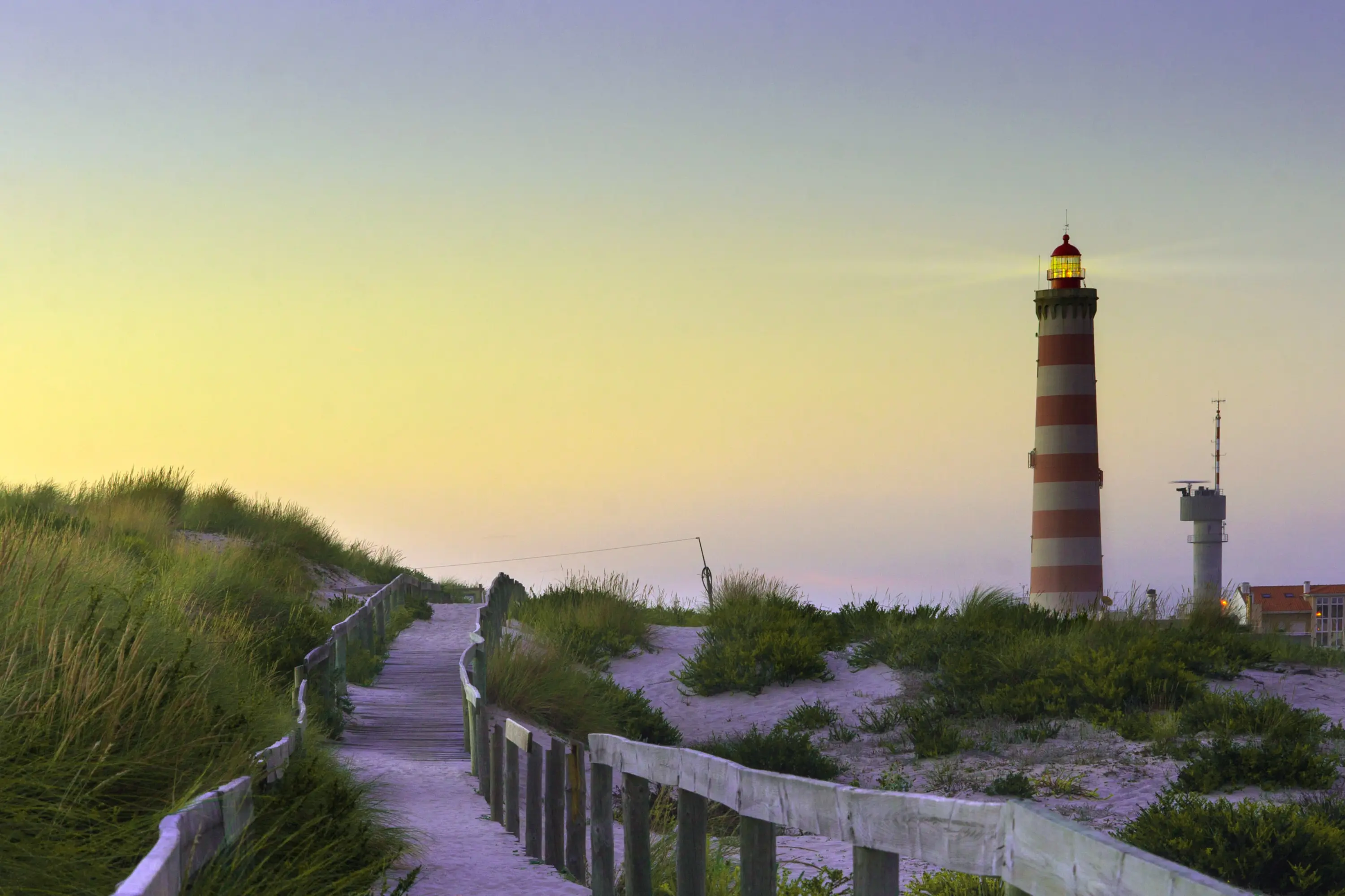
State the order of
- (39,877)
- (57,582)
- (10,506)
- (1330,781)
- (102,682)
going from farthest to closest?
1. (10,506)
2. (1330,781)
3. (57,582)
4. (102,682)
5. (39,877)

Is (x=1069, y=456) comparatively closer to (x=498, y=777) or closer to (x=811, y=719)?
(x=811, y=719)

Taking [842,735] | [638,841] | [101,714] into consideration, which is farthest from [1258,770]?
[101,714]

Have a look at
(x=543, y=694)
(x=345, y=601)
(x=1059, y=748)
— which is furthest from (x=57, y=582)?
(x=345, y=601)

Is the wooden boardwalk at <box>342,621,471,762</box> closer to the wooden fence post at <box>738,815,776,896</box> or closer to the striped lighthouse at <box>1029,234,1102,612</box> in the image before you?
the wooden fence post at <box>738,815,776,896</box>

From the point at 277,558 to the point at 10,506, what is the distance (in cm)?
585

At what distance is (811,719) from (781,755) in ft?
9.48

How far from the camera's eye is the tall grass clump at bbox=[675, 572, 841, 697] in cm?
2259

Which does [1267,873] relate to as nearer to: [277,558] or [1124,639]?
[1124,639]

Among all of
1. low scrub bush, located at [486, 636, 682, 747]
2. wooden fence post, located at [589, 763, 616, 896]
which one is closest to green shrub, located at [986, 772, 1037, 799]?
low scrub bush, located at [486, 636, 682, 747]

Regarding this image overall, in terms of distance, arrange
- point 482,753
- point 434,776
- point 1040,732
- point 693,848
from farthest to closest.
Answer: point 1040,732 → point 434,776 → point 482,753 → point 693,848

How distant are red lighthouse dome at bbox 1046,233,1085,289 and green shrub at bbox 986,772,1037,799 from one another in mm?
25054

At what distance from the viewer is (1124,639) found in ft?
68.9

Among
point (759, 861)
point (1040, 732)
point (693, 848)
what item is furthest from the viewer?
point (1040, 732)

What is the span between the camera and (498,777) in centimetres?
1309
